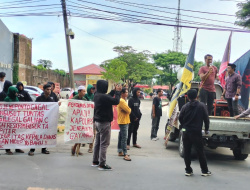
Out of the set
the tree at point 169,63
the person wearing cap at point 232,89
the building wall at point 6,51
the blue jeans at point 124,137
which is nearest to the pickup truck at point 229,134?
the person wearing cap at point 232,89

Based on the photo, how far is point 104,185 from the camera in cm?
473

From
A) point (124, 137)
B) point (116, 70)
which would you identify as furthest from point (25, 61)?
point (124, 137)

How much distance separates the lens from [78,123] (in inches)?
264

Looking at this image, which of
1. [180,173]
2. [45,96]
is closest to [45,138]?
[45,96]

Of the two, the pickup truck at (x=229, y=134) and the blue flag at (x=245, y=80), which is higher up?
the blue flag at (x=245, y=80)

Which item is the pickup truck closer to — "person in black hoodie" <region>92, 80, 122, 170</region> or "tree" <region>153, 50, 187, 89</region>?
"person in black hoodie" <region>92, 80, 122, 170</region>

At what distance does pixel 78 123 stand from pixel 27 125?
3.92 feet

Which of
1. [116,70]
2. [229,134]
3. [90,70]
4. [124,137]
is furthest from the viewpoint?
[90,70]

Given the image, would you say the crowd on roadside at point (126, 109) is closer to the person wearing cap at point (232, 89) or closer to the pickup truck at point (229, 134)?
the person wearing cap at point (232, 89)

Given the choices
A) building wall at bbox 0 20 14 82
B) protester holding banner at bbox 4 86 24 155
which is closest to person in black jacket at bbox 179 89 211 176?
protester holding banner at bbox 4 86 24 155

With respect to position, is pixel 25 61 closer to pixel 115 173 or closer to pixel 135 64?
pixel 135 64

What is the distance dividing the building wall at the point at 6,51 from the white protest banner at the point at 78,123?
21046 millimetres

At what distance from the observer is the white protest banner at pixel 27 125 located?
665 centimetres

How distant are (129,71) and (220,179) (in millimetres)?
43858
